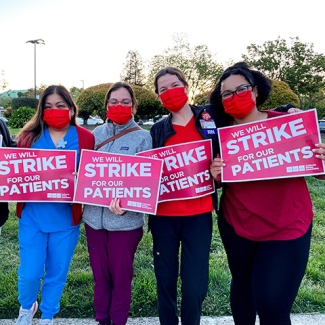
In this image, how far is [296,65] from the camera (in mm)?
24922

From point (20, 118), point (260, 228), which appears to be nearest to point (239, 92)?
point (260, 228)

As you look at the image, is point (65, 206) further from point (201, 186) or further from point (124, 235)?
point (201, 186)

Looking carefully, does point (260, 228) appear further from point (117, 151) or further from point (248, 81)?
point (117, 151)

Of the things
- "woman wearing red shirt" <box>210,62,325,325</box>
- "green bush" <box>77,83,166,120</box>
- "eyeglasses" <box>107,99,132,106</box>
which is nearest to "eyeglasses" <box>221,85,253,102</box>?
"woman wearing red shirt" <box>210,62,325,325</box>

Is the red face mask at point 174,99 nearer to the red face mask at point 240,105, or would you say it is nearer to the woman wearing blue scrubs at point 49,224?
the red face mask at point 240,105

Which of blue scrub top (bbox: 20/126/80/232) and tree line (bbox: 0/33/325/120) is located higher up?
tree line (bbox: 0/33/325/120)

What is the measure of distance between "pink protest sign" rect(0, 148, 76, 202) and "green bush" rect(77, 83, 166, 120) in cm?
1219

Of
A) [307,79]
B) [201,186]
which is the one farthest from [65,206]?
[307,79]

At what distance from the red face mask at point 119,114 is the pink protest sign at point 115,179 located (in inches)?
13.1

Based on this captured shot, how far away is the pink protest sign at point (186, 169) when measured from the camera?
2.52 metres

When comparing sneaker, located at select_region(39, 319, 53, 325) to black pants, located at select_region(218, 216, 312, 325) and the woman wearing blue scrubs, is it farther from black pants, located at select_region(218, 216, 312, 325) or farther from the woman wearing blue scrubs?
black pants, located at select_region(218, 216, 312, 325)

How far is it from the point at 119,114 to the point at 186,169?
0.76 m

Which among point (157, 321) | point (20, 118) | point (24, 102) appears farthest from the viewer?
point (24, 102)

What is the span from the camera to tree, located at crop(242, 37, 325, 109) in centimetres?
2470
